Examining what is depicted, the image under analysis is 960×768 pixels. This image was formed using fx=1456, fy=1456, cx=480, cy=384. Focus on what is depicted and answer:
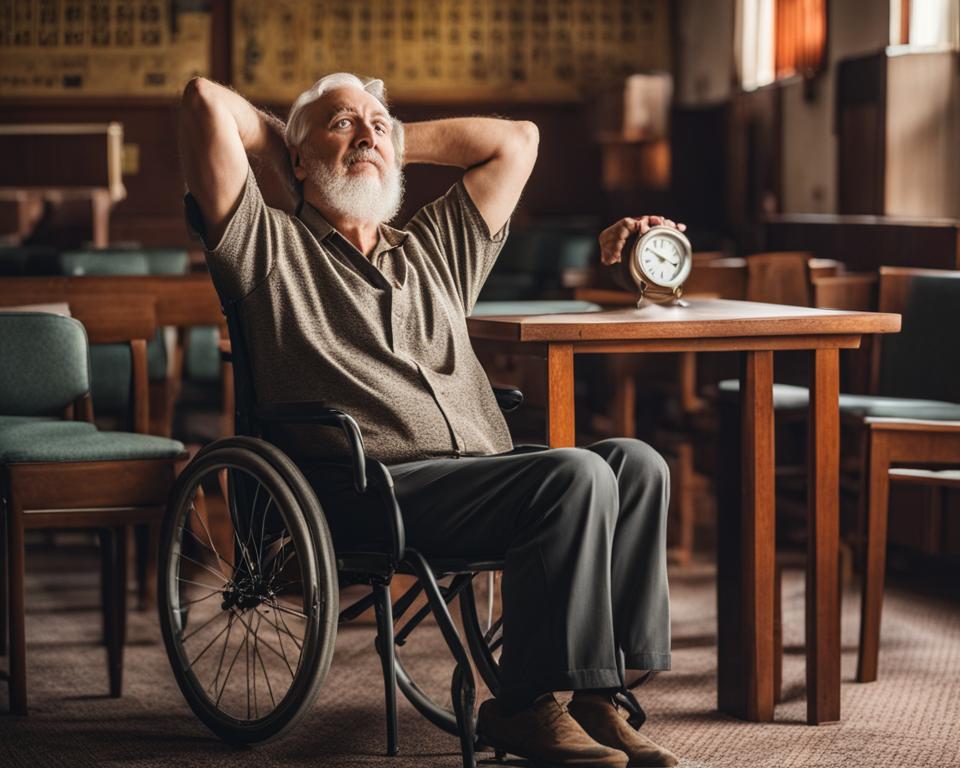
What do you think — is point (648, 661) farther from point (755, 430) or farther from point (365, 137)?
point (365, 137)

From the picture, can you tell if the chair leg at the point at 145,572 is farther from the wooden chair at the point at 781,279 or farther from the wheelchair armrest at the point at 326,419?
the wooden chair at the point at 781,279

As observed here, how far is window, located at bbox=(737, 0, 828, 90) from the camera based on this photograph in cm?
820

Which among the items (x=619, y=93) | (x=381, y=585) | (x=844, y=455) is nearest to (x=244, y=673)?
(x=381, y=585)

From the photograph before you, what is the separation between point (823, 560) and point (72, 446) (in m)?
1.43

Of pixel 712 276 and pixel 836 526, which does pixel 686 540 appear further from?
pixel 836 526

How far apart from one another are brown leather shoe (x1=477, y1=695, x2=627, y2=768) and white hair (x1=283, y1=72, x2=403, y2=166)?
1.07 m

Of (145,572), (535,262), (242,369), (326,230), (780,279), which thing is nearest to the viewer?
(242,369)

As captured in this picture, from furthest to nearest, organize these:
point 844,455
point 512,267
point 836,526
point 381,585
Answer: point 512,267
point 844,455
point 836,526
point 381,585

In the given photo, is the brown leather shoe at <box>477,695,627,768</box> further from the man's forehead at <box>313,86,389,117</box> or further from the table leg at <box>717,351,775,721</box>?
the man's forehead at <box>313,86,389,117</box>

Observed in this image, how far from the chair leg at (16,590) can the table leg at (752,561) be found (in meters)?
1.33

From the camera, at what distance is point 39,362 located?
3.04 meters

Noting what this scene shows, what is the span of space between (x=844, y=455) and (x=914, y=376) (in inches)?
29.0

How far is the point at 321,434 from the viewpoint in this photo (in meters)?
2.40

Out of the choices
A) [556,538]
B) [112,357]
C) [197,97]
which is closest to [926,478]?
[556,538]
